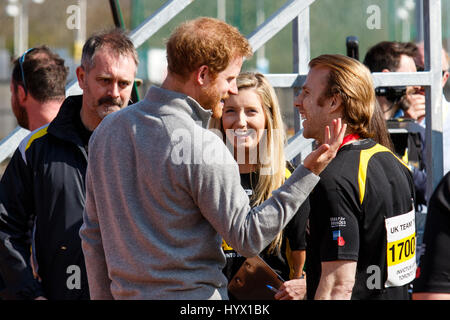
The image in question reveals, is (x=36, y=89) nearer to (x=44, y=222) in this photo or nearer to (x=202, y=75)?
(x=44, y=222)

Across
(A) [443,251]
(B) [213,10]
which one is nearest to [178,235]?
(A) [443,251]

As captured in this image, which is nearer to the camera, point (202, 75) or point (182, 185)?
point (182, 185)

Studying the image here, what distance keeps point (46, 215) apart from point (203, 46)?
1.16 meters

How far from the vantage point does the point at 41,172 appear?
2.88 metres

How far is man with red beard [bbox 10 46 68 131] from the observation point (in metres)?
3.51

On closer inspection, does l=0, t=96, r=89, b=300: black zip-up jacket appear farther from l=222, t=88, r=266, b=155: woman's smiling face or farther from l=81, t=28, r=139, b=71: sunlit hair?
l=222, t=88, r=266, b=155: woman's smiling face

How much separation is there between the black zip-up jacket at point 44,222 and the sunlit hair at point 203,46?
0.96 metres

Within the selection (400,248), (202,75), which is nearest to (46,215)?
(202,75)

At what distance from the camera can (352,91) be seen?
257cm

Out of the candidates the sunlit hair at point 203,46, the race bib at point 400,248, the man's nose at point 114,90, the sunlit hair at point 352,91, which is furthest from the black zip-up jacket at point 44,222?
the race bib at point 400,248

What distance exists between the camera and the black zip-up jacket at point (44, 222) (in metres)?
2.83

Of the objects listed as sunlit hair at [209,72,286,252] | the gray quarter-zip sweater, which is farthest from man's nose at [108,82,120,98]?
the gray quarter-zip sweater

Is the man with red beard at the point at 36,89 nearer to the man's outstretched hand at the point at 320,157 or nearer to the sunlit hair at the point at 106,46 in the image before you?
the sunlit hair at the point at 106,46

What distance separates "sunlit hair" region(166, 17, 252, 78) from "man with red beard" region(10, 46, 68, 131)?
5.04 feet
